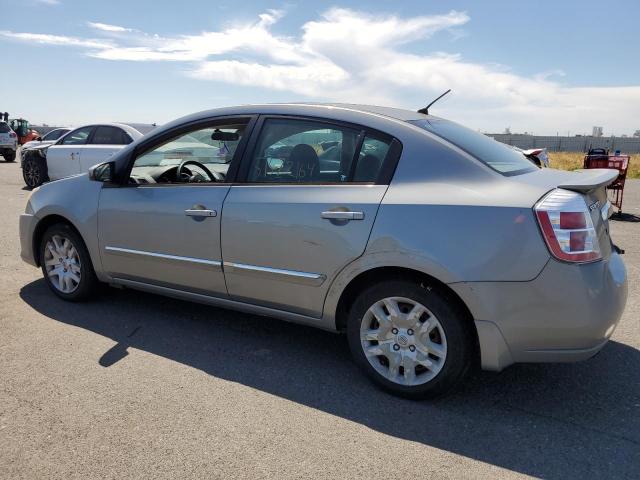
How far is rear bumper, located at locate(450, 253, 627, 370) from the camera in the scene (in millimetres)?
2676

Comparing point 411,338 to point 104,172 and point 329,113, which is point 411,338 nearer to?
point 329,113

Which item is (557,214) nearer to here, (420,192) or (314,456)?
(420,192)

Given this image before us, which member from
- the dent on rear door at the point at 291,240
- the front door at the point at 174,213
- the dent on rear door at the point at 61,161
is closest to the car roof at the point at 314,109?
the front door at the point at 174,213

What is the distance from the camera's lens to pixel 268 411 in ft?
9.75

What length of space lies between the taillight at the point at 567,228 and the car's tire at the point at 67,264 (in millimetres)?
3496

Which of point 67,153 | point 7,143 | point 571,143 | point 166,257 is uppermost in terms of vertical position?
point 67,153

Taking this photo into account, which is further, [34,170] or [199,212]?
[34,170]

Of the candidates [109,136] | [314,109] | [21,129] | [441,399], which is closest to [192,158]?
[314,109]

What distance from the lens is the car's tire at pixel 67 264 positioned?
448 centimetres

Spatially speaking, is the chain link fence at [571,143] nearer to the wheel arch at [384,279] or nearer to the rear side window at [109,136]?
the rear side window at [109,136]

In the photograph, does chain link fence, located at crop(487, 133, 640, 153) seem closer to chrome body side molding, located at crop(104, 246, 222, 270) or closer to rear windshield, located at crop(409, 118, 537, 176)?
rear windshield, located at crop(409, 118, 537, 176)

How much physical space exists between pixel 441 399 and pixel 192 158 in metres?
2.71

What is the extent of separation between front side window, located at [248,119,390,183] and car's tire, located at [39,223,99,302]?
1.81 metres

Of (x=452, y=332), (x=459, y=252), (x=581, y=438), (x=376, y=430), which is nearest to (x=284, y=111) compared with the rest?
(x=459, y=252)
